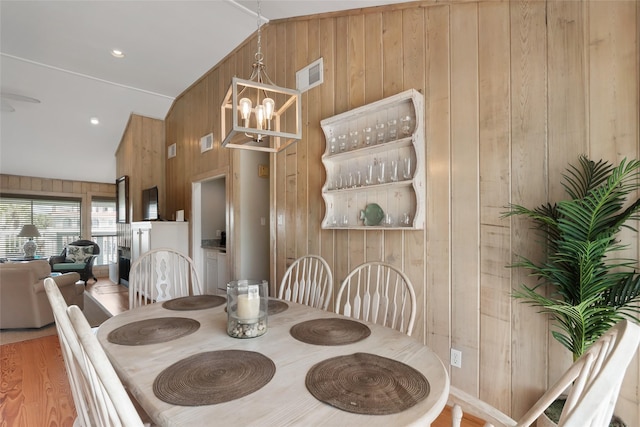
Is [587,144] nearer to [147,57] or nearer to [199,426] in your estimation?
[199,426]

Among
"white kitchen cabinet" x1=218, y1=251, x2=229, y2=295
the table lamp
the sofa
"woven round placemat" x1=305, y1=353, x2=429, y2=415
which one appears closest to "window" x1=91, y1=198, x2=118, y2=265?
the table lamp

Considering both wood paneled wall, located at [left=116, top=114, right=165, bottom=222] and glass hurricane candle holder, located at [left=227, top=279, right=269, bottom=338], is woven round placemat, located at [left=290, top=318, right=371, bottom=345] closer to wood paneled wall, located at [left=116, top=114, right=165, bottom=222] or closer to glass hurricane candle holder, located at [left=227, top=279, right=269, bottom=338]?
glass hurricane candle holder, located at [left=227, top=279, right=269, bottom=338]

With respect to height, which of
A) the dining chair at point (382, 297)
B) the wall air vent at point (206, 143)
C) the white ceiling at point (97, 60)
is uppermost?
the white ceiling at point (97, 60)

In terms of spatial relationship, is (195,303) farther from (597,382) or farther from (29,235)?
(29,235)

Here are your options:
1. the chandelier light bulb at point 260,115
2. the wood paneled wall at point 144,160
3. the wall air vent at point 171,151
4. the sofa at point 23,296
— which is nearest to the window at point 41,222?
the wood paneled wall at point 144,160

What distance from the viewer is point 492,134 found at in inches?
72.2

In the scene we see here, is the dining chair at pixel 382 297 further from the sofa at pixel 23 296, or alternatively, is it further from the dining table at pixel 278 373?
the sofa at pixel 23 296

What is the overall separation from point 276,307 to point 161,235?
350cm

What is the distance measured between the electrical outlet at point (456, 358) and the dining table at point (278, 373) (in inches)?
36.5

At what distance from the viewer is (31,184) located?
6648 mm

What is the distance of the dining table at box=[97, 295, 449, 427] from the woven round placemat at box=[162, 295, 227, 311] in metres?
0.21

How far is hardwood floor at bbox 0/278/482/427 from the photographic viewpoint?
187cm

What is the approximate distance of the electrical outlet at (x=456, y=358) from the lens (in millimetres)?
1942

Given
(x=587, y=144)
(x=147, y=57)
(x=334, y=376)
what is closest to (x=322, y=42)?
(x=587, y=144)
